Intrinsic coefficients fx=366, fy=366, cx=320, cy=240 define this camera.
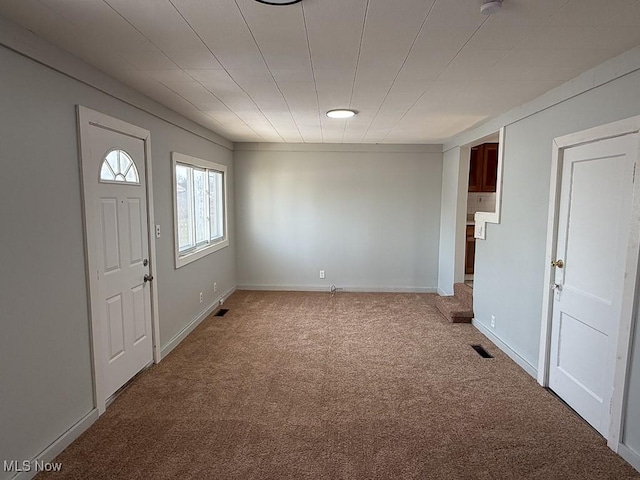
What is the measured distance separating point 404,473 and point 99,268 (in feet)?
7.65

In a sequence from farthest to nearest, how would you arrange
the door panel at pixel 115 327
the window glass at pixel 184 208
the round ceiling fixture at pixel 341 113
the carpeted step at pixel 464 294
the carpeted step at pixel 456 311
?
the carpeted step at pixel 464 294
the carpeted step at pixel 456 311
the window glass at pixel 184 208
the round ceiling fixture at pixel 341 113
the door panel at pixel 115 327

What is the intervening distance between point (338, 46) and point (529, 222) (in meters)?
2.29

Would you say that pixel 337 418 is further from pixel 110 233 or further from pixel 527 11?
pixel 527 11

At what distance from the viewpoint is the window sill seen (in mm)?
3908

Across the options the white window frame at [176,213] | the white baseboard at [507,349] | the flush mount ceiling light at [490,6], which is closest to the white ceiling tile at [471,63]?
the flush mount ceiling light at [490,6]

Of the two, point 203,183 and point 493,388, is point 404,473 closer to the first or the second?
point 493,388

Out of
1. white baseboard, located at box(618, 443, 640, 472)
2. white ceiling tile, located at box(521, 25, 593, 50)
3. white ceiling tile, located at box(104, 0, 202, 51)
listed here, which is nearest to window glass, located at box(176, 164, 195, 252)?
white ceiling tile, located at box(104, 0, 202, 51)

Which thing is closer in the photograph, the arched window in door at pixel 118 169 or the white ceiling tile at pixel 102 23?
the white ceiling tile at pixel 102 23

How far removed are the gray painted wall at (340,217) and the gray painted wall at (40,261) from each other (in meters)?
3.40

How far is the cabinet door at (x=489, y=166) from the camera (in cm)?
609

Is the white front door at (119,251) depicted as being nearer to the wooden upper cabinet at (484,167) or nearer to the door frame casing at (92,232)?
the door frame casing at (92,232)

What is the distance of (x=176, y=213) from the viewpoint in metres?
3.85

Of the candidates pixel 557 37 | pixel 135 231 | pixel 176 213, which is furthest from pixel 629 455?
pixel 176 213

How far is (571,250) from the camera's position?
2662 millimetres
